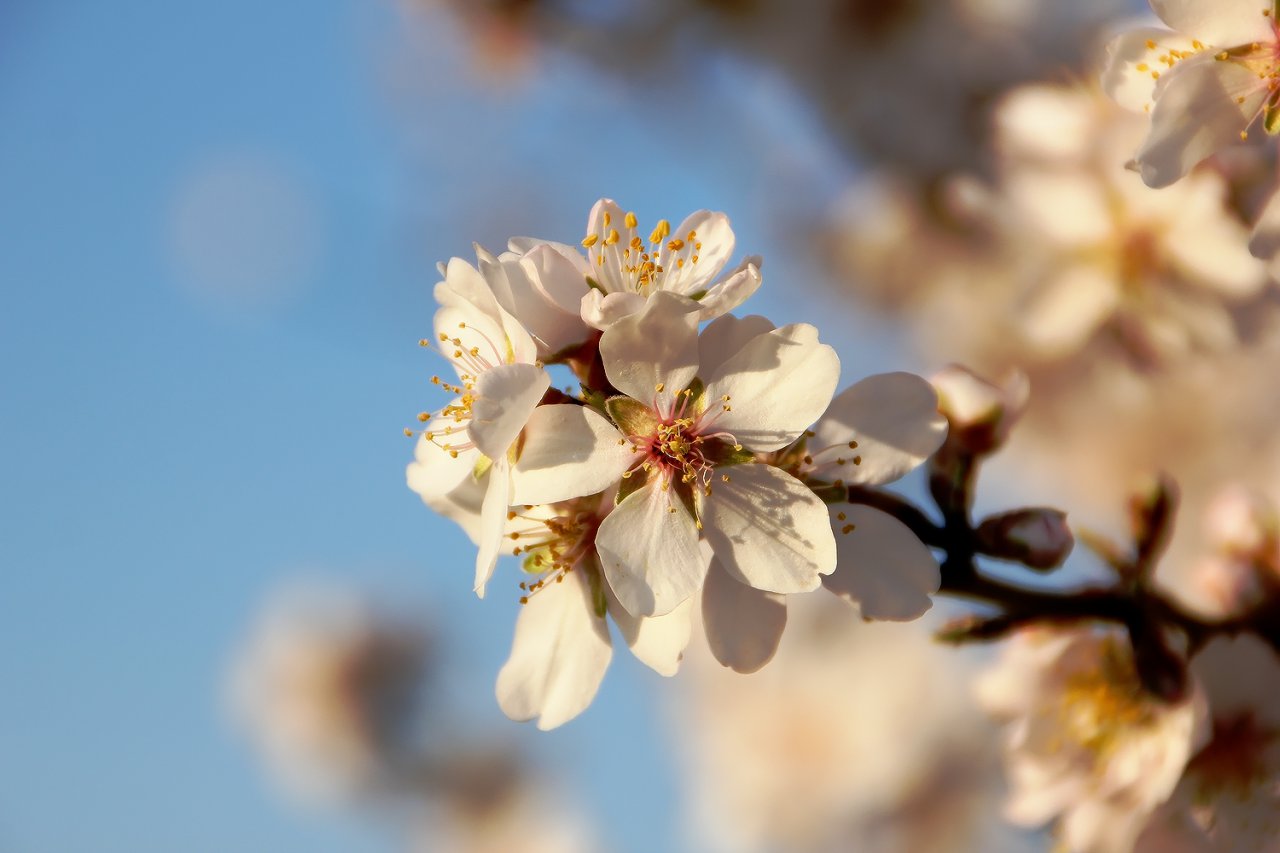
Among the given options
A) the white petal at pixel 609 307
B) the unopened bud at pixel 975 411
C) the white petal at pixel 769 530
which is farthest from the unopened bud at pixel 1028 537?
the white petal at pixel 609 307

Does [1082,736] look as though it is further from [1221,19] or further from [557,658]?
[1221,19]

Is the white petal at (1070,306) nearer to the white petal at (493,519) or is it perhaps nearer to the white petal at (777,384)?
the white petal at (777,384)

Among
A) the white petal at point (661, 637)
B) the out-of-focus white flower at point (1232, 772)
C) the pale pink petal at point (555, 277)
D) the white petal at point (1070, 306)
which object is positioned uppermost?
A: the pale pink petal at point (555, 277)

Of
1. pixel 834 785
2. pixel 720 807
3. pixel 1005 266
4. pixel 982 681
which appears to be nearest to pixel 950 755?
pixel 834 785

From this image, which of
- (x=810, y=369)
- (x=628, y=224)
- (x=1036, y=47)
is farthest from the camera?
(x=1036, y=47)

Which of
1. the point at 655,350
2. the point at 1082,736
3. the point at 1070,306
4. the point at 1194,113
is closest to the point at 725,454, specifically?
the point at 655,350

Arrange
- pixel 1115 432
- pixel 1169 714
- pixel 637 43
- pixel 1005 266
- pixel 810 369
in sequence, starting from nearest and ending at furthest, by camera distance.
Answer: pixel 810 369 → pixel 1169 714 → pixel 1005 266 → pixel 637 43 → pixel 1115 432

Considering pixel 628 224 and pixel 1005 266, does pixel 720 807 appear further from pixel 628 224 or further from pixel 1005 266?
pixel 628 224
